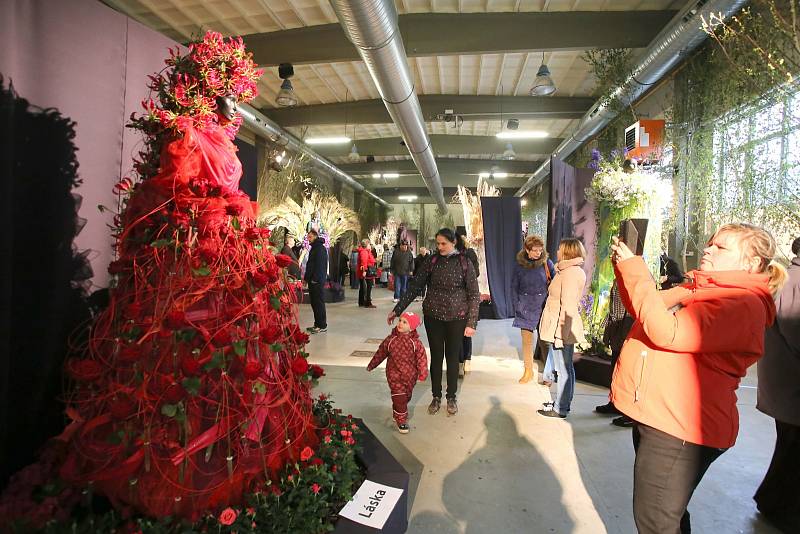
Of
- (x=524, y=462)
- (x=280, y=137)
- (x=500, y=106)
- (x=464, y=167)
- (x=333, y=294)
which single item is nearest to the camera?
(x=524, y=462)

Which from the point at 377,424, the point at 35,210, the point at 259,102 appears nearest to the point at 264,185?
the point at 259,102

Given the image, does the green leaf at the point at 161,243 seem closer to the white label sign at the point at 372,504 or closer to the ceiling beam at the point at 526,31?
the white label sign at the point at 372,504

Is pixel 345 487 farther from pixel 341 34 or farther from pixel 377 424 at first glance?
pixel 341 34

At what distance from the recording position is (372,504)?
1.72m

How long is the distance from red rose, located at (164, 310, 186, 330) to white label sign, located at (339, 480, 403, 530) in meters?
0.90

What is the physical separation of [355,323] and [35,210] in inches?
228

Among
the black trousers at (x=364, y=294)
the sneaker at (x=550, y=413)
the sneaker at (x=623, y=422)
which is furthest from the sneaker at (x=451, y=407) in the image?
the black trousers at (x=364, y=294)

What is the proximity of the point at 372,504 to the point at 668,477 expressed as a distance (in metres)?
1.05

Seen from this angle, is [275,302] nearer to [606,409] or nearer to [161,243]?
[161,243]

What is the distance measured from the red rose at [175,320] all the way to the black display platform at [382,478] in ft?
2.94

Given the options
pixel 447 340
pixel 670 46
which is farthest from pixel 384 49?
pixel 670 46

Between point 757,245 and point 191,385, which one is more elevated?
point 757,245

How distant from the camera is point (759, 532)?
2047 millimetres

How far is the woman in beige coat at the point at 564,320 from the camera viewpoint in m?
3.32
